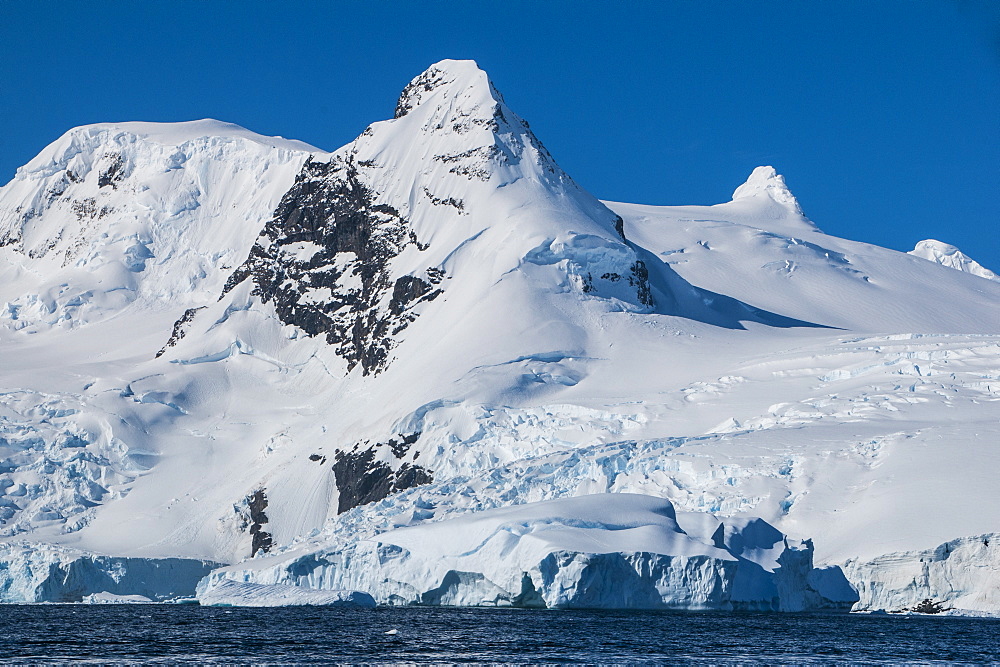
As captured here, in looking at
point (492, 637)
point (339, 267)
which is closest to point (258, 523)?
point (339, 267)

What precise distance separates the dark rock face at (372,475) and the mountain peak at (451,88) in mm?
44818

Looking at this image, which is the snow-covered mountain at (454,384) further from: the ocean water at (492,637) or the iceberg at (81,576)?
the ocean water at (492,637)

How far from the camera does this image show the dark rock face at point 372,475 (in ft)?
273

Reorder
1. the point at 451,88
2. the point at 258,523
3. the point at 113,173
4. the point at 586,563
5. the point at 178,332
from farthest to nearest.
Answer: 1. the point at 113,173
2. the point at 451,88
3. the point at 178,332
4. the point at 258,523
5. the point at 586,563

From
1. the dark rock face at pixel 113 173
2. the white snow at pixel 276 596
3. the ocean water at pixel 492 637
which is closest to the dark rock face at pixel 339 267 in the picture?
the dark rock face at pixel 113 173

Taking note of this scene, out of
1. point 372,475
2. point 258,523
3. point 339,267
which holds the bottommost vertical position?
point 258,523

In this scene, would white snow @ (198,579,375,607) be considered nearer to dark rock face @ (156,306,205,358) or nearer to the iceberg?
the iceberg

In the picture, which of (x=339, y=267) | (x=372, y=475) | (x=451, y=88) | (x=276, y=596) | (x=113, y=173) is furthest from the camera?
(x=113, y=173)

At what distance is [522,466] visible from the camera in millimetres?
70250

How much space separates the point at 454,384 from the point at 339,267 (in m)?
35.6

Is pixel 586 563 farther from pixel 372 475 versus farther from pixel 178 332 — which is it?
pixel 178 332

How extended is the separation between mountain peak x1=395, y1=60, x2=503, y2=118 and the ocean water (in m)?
72.9

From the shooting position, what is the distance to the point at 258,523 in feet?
289

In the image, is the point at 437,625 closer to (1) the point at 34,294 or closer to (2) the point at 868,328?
(2) the point at 868,328
